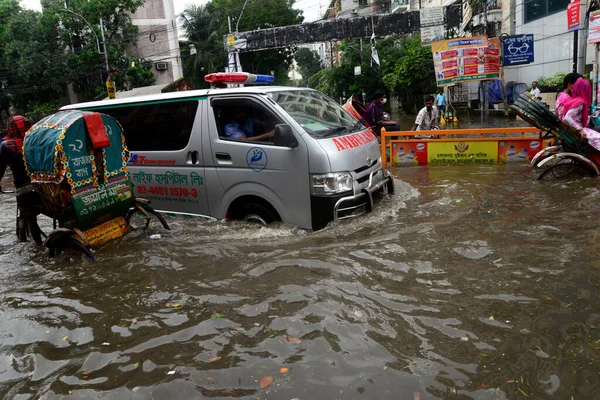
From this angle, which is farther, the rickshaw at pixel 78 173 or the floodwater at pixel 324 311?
the rickshaw at pixel 78 173

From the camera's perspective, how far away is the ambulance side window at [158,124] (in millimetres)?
5961

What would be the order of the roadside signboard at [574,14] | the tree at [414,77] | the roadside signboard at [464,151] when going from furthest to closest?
the tree at [414,77], the roadside signboard at [574,14], the roadside signboard at [464,151]

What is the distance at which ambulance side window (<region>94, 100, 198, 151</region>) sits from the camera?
5961 millimetres

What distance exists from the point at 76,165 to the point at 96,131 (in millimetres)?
440

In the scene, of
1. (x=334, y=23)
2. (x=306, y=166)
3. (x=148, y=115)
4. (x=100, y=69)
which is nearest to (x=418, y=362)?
(x=306, y=166)

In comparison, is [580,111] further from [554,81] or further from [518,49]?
[518,49]

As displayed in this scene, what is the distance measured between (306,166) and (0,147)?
400cm

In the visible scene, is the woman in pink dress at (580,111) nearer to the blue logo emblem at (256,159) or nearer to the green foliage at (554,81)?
the blue logo emblem at (256,159)

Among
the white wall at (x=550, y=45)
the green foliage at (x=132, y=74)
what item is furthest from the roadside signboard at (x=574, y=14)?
the green foliage at (x=132, y=74)

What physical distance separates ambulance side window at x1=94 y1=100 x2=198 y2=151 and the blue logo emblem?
969 mm

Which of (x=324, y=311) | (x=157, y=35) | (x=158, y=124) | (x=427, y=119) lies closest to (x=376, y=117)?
(x=427, y=119)

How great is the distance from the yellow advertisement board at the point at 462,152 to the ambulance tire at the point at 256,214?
5.45 m

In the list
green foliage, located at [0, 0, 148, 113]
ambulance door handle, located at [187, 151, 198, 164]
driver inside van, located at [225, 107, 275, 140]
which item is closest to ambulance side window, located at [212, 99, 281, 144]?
driver inside van, located at [225, 107, 275, 140]

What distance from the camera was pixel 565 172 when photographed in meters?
7.27
